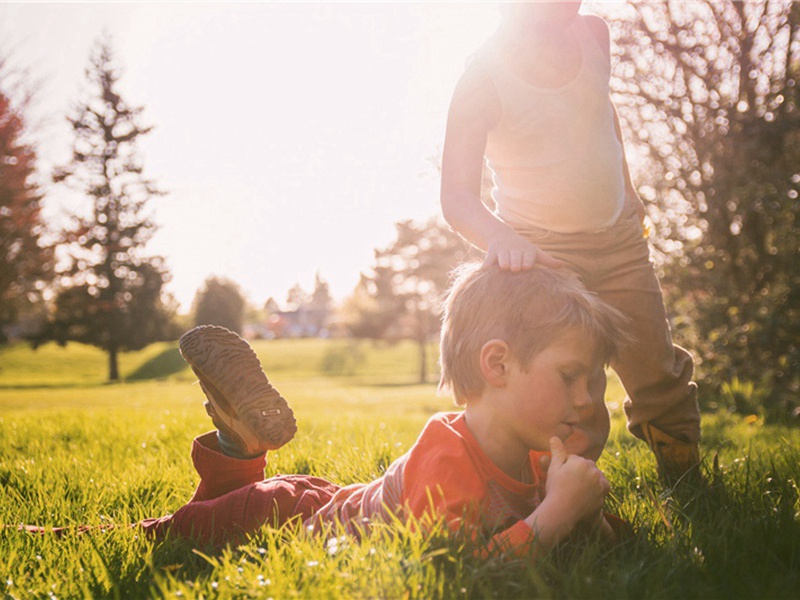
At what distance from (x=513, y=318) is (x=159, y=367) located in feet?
142

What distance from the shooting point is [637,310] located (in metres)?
2.71

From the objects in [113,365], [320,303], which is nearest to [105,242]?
[113,365]

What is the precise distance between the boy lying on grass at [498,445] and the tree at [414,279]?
3016 cm

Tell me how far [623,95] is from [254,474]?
20.1 feet

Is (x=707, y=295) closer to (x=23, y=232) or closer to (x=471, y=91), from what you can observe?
(x=471, y=91)

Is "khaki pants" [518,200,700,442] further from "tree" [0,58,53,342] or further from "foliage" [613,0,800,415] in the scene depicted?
"tree" [0,58,53,342]

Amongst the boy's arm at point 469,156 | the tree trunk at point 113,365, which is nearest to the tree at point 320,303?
the tree trunk at point 113,365

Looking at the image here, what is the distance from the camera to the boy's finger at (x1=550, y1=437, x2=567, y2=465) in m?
1.86

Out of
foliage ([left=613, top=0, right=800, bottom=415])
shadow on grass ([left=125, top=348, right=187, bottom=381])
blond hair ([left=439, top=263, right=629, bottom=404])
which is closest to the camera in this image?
blond hair ([left=439, top=263, right=629, bottom=404])

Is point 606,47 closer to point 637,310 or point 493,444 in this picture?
point 637,310

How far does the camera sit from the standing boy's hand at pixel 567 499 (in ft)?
5.74

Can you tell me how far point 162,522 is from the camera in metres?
2.30

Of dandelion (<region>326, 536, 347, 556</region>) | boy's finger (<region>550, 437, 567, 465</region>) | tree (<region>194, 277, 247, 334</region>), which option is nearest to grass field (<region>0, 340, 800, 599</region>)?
dandelion (<region>326, 536, 347, 556</region>)

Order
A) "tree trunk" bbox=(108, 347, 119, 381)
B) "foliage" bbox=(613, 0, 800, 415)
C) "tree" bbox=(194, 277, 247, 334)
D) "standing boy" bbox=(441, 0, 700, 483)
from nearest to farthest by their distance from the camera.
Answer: "standing boy" bbox=(441, 0, 700, 483), "foliage" bbox=(613, 0, 800, 415), "tree trunk" bbox=(108, 347, 119, 381), "tree" bbox=(194, 277, 247, 334)
